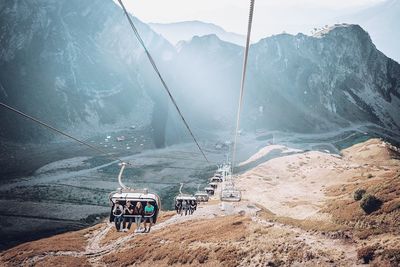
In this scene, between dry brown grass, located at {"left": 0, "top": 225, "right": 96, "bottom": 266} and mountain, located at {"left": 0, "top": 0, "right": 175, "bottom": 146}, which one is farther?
mountain, located at {"left": 0, "top": 0, "right": 175, "bottom": 146}

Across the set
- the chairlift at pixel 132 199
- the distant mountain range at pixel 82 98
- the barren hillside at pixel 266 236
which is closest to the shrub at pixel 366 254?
the barren hillside at pixel 266 236

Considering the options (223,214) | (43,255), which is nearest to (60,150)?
(43,255)

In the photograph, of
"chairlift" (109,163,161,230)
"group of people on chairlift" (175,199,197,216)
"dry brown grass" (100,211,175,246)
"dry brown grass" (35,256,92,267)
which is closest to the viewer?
"chairlift" (109,163,161,230)

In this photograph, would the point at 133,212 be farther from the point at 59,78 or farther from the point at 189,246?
the point at 59,78

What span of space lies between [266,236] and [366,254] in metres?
11.7

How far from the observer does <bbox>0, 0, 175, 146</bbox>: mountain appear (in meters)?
156

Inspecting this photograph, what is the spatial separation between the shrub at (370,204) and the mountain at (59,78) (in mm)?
123374

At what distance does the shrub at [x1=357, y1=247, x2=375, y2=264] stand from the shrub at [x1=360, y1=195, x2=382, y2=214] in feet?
27.2

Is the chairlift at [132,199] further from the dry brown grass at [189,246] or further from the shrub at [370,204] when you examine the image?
the shrub at [370,204]

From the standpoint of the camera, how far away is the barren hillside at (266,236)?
93.8 feet

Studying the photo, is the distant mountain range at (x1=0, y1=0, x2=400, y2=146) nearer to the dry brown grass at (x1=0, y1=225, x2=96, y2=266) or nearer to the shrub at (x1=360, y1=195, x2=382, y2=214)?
the dry brown grass at (x1=0, y1=225, x2=96, y2=266)

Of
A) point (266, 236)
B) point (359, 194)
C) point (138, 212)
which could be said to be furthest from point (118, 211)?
point (359, 194)

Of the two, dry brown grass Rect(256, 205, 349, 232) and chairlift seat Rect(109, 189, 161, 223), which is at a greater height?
chairlift seat Rect(109, 189, 161, 223)

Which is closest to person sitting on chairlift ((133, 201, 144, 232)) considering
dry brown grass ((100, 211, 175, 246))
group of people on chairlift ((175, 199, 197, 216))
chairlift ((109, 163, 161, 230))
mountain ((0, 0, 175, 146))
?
chairlift ((109, 163, 161, 230))
